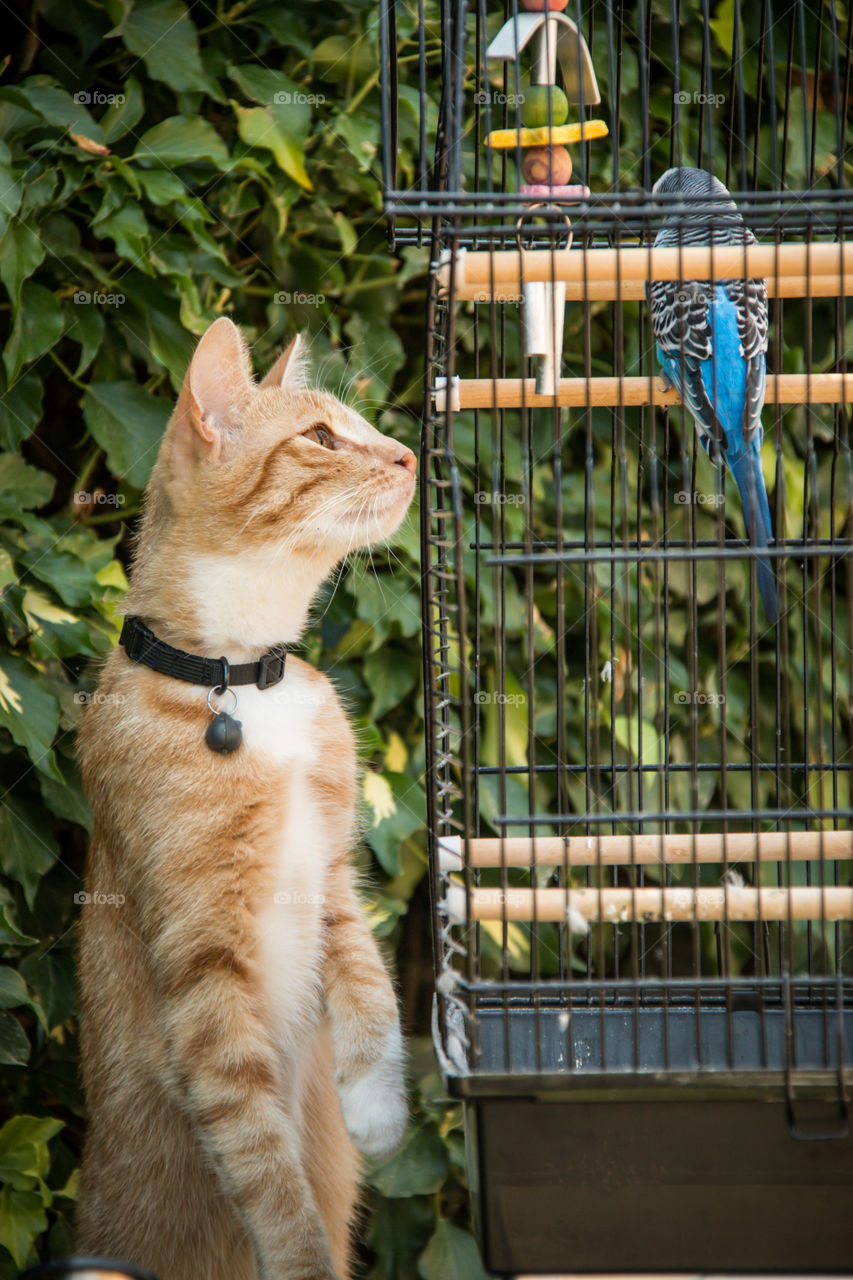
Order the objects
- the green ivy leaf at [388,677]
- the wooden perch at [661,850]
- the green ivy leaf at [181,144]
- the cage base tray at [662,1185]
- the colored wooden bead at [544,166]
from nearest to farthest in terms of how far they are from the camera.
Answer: the cage base tray at [662,1185], the wooden perch at [661,850], the colored wooden bead at [544,166], the green ivy leaf at [181,144], the green ivy leaf at [388,677]

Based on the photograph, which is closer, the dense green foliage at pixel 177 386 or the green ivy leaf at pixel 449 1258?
the dense green foliage at pixel 177 386

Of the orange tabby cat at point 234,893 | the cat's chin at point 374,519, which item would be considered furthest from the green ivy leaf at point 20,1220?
the cat's chin at point 374,519

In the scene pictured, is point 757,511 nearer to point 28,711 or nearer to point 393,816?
point 393,816

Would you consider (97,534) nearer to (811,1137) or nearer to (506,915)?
(506,915)

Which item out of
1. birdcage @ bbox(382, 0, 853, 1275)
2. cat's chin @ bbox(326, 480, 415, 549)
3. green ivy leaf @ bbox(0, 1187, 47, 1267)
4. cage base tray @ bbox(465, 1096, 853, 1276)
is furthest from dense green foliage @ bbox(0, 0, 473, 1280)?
cage base tray @ bbox(465, 1096, 853, 1276)

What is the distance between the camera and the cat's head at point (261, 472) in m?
1.46

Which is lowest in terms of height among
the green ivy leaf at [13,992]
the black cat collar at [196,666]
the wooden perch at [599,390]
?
the green ivy leaf at [13,992]

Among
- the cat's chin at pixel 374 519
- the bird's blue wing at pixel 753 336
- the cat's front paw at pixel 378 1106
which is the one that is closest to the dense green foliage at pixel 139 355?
the cat's chin at pixel 374 519

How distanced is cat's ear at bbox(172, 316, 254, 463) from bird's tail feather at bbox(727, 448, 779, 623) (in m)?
0.65

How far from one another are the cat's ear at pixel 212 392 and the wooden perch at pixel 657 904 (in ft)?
2.25

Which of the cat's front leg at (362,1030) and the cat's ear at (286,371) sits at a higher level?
the cat's ear at (286,371)

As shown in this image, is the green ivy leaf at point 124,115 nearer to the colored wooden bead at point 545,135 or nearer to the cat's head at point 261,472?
the cat's head at point 261,472

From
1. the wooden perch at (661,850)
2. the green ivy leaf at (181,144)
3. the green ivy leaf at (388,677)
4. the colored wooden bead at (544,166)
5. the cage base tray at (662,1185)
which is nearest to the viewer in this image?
the cage base tray at (662,1185)

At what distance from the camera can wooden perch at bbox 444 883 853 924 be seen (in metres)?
1.08
